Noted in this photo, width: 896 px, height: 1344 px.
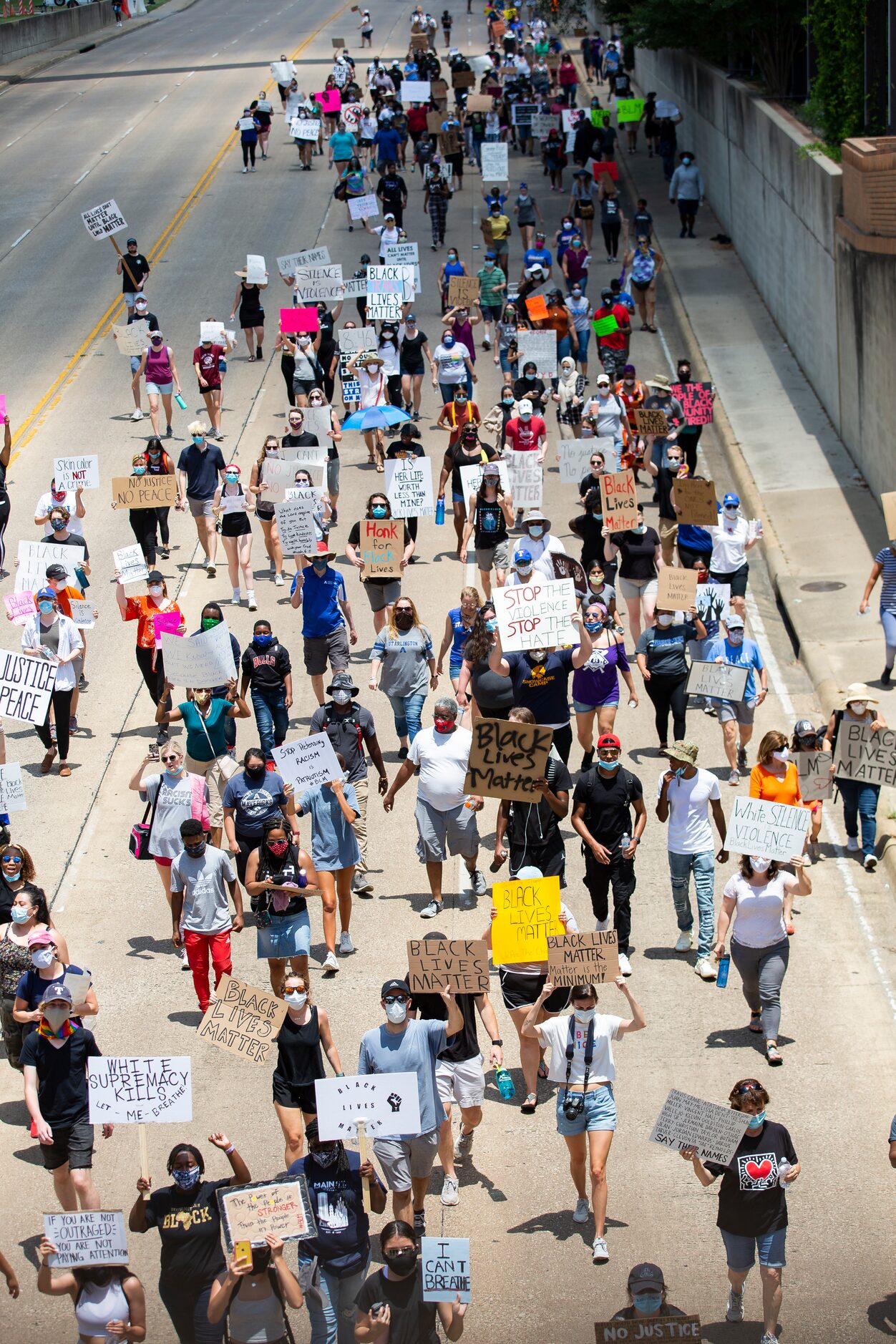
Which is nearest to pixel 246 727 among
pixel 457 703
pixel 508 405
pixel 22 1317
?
pixel 457 703

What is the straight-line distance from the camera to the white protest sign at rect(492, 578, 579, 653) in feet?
49.2

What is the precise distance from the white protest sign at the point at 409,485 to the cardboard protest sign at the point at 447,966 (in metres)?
9.85

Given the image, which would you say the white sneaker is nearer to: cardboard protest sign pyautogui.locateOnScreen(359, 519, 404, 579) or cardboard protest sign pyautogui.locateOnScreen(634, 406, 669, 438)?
cardboard protest sign pyautogui.locateOnScreen(359, 519, 404, 579)

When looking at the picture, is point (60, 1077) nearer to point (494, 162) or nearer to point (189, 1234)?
point (189, 1234)

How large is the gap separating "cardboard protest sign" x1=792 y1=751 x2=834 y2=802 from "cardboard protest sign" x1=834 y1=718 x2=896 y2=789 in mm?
333

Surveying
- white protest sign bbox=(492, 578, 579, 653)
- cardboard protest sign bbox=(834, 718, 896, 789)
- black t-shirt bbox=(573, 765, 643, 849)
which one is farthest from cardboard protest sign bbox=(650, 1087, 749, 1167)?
white protest sign bbox=(492, 578, 579, 653)

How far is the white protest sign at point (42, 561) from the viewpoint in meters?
18.2

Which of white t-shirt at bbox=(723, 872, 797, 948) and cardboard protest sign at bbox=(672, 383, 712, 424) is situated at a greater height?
cardboard protest sign at bbox=(672, 383, 712, 424)

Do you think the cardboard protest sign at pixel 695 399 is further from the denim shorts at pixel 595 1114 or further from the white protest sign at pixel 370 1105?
the white protest sign at pixel 370 1105

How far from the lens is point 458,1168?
1104 centimetres

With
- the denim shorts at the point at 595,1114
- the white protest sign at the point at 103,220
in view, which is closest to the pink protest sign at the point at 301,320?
the white protest sign at the point at 103,220

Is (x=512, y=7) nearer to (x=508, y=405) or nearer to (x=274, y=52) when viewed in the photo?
(x=274, y=52)

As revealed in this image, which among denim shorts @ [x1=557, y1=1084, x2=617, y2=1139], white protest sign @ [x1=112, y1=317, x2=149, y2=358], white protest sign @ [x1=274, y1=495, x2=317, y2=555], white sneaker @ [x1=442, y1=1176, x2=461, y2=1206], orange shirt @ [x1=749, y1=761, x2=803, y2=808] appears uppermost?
white protest sign @ [x1=112, y1=317, x2=149, y2=358]

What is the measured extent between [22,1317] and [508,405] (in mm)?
14177
